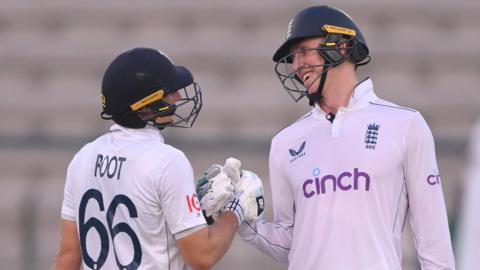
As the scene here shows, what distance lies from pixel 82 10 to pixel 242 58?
1.58 m

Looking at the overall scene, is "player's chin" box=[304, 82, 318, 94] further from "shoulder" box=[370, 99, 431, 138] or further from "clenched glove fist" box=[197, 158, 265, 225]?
"clenched glove fist" box=[197, 158, 265, 225]

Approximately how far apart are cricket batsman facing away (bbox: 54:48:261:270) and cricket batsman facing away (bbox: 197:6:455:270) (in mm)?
242

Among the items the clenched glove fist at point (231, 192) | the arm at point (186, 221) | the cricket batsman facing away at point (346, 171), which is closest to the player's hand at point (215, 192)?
the clenched glove fist at point (231, 192)

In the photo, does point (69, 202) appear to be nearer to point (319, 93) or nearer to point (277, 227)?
point (277, 227)

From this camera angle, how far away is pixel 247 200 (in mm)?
4145

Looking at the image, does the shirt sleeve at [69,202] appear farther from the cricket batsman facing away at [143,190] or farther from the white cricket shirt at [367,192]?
the white cricket shirt at [367,192]

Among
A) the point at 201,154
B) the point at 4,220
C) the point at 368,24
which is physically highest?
the point at 368,24

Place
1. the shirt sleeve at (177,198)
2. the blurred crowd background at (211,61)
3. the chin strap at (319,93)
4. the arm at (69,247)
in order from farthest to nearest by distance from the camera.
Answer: the blurred crowd background at (211,61), the arm at (69,247), the chin strap at (319,93), the shirt sleeve at (177,198)

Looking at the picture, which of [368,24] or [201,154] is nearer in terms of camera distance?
[201,154]

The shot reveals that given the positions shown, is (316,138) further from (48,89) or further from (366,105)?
(48,89)

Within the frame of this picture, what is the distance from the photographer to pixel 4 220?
28.4 ft

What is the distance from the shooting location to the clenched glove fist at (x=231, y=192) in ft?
13.3

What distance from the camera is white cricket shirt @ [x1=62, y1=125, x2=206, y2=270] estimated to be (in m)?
3.88

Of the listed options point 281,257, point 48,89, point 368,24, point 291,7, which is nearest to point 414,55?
point 368,24
